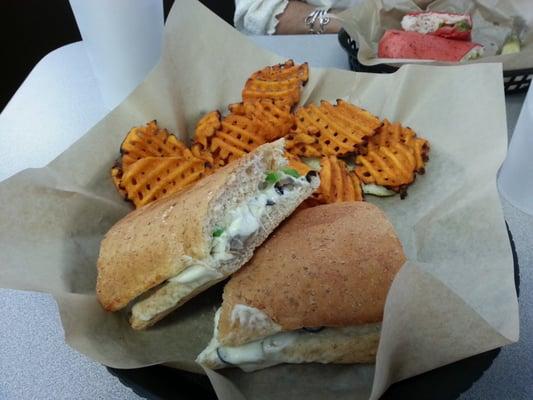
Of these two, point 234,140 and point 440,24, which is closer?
point 234,140

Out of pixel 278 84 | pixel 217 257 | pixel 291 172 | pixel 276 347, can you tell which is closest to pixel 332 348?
pixel 276 347

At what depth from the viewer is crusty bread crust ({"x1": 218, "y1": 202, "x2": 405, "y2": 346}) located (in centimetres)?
80

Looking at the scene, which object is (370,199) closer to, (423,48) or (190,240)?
(190,240)

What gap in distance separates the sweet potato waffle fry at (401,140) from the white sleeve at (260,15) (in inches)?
38.9

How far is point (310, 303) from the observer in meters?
0.80

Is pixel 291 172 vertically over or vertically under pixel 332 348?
Answer: over

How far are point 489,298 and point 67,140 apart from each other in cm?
113

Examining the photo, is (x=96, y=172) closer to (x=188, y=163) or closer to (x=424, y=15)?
(x=188, y=163)

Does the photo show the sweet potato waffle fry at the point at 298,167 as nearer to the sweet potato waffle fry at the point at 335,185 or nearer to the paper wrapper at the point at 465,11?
the sweet potato waffle fry at the point at 335,185

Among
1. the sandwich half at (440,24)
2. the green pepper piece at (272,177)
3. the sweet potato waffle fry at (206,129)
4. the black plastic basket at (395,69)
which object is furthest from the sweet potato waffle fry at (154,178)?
the sandwich half at (440,24)

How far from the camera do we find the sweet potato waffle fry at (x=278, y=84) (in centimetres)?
128

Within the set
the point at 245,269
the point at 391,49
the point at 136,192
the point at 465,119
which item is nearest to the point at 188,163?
the point at 136,192

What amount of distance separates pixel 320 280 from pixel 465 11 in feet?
5.13

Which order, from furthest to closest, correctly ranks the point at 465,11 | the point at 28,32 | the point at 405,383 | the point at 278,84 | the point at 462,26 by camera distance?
the point at 28,32 < the point at 465,11 < the point at 462,26 < the point at 278,84 < the point at 405,383
